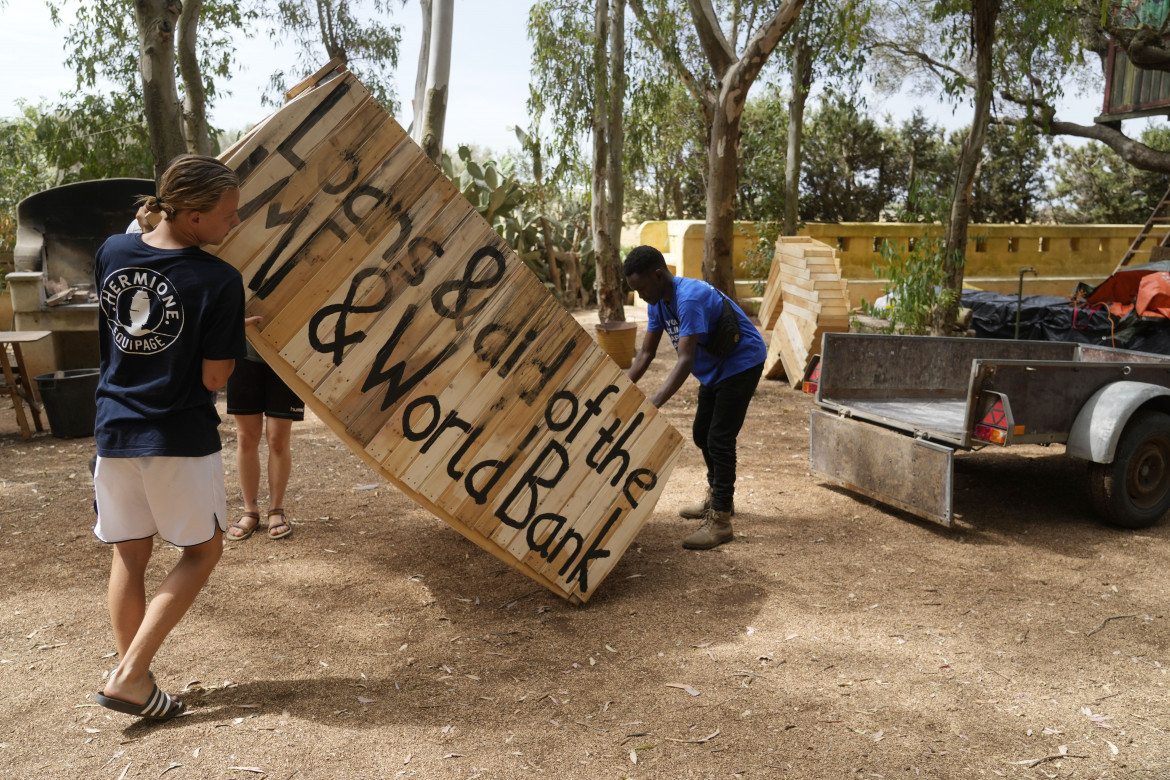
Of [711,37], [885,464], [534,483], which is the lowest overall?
[885,464]

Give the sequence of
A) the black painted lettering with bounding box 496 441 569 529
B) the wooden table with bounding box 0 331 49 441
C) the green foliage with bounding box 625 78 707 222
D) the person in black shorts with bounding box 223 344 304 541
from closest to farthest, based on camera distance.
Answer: the black painted lettering with bounding box 496 441 569 529, the person in black shorts with bounding box 223 344 304 541, the wooden table with bounding box 0 331 49 441, the green foliage with bounding box 625 78 707 222

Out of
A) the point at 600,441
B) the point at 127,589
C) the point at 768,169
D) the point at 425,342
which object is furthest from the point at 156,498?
the point at 768,169

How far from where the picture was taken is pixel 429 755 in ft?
9.27

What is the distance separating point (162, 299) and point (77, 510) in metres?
3.49

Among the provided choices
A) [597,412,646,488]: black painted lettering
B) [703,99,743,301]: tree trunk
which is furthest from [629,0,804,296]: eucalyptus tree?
[597,412,646,488]: black painted lettering

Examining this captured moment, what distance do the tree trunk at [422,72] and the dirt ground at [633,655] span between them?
441 cm

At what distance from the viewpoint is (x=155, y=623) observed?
9.39 ft

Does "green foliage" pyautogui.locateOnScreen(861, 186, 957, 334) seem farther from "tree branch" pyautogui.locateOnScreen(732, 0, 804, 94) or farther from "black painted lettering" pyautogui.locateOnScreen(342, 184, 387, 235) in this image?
"black painted lettering" pyautogui.locateOnScreen(342, 184, 387, 235)

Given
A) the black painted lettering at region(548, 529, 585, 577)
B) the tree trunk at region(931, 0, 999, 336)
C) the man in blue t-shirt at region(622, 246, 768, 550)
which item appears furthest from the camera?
the tree trunk at region(931, 0, 999, 336)

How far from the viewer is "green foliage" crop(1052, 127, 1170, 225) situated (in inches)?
1058

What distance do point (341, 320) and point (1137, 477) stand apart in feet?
16.0

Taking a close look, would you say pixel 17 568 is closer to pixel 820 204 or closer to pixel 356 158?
pixel 356 158

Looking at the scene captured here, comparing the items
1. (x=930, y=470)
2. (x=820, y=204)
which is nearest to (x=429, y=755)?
(x=930, y=470)

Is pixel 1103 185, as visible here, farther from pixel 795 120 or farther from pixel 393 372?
pixel 393 372
